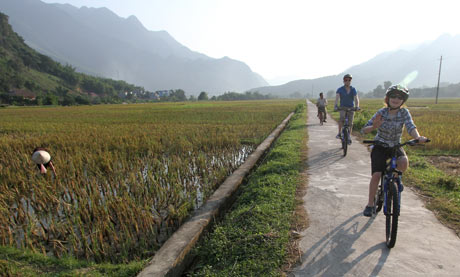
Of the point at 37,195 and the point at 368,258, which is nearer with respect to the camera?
the point at 368,258

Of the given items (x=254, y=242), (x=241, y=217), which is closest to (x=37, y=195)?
(x=241, y=217)

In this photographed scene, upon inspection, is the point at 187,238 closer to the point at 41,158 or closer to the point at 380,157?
the point at 380,157

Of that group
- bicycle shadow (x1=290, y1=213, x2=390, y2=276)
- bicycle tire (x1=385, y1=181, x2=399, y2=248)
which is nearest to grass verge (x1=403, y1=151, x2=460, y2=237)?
bicycle tire (x1=385, y1=181, x2=399, y2=248)

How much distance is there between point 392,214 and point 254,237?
53.6 inches

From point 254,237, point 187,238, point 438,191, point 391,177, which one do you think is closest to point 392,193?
point 391,177

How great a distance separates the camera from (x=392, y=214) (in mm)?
2479

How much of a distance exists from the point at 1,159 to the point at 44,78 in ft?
350

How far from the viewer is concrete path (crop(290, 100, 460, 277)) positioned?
7.31ft

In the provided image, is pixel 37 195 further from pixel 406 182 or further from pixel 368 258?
pixel 406 182

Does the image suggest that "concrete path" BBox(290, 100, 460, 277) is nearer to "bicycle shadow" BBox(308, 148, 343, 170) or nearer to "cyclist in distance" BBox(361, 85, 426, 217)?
"cyclist in distance" BBox(361, 85, 426, 217)

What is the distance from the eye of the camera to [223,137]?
9.30 meters

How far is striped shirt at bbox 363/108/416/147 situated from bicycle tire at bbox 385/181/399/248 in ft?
1.67

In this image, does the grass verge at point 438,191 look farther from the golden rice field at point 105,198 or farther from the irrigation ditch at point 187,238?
the golden rice field at point 105,198

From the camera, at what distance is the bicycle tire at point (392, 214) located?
7.94 ft
